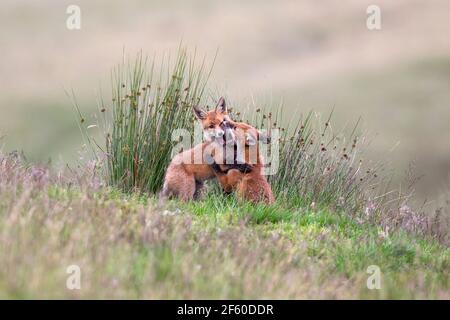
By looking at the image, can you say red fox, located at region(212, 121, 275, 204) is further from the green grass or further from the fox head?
the green grass

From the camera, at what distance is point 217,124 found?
8.61m

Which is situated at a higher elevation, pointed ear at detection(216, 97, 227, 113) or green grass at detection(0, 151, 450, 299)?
pointed ear at detection(216, 97, 227, 113)

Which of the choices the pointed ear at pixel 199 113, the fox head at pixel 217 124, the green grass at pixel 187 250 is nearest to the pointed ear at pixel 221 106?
the fox head at pixel 217 124

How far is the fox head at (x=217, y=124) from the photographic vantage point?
8508mm

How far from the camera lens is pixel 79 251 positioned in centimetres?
508

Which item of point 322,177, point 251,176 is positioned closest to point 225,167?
point 251,176

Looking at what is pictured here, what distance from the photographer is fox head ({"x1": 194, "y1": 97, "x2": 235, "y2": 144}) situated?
851 centimetres

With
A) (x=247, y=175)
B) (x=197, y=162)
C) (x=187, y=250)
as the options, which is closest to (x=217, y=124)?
(x=197, y=162)

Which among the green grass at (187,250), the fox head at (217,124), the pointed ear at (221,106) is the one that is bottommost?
the green grass at (187,250)

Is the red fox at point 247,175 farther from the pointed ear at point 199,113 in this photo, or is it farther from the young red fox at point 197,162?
the pointed ear at point 199,113

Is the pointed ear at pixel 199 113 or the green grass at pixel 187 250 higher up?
the pointed ear at pixel 199 113

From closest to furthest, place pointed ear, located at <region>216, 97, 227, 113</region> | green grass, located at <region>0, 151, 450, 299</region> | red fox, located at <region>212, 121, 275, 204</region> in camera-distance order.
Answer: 1. green grass, located at <region>0, 151, 450, 299</region>
2. red fox, located at <region>212, 121, 275, 204</region>
3. pointed ear, located at <region>216, 97, 227, 113</region>

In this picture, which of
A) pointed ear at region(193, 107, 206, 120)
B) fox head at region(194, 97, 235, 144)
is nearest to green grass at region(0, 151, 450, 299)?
fox head at region(194, 97, 235, 144)
